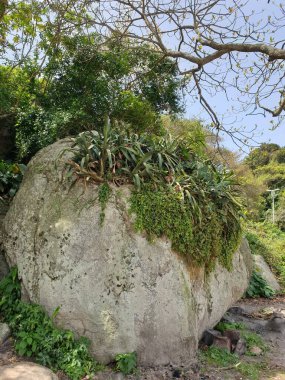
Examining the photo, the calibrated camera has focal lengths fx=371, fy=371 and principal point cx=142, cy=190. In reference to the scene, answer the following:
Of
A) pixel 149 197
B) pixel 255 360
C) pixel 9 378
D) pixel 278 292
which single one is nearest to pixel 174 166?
pixel 149 197

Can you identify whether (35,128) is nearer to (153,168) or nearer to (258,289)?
(153,168)

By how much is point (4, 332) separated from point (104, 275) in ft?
4.11

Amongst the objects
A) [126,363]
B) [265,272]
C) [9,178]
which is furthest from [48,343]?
[265,272]

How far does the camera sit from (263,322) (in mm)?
6406

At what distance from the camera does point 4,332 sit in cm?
404

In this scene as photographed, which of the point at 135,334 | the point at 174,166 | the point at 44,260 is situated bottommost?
the point at 135,334

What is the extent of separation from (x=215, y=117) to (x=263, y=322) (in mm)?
3638

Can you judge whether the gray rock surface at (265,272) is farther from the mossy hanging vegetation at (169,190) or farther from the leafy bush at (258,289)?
the mossy hanging vegetation at (169,190)

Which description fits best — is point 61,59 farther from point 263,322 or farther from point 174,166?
point 263,322

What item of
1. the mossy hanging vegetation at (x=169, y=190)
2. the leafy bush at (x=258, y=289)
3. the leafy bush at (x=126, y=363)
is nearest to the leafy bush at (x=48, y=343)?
the leafy bush at (x=126, y=363)

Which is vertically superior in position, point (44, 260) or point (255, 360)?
point (44, 260)

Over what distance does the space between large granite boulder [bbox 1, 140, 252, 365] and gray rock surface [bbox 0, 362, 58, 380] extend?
661 millimetres

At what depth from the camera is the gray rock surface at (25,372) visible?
124 inches

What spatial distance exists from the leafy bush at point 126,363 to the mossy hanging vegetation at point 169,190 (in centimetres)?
128
